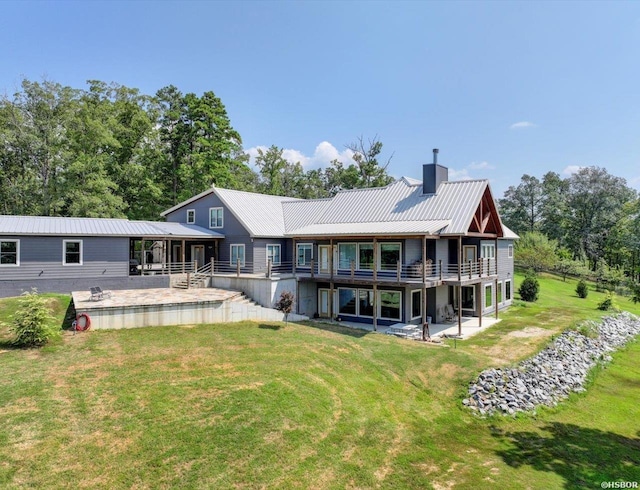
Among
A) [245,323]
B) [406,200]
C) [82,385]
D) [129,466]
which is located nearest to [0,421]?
[82,385]

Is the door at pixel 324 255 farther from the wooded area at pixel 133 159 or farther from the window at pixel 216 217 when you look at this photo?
the wooded area at pixel 133 159

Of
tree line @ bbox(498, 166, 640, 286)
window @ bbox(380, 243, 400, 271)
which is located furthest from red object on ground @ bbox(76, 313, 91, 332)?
tree line @ bbox(498, 166, 640, 286)

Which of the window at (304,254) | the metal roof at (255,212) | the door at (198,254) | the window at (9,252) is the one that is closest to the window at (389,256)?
the window at (304,254)

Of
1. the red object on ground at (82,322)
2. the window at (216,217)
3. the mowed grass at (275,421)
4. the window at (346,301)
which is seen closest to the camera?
the mowed grass at (275,421)

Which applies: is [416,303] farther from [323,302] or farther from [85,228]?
[85,228]

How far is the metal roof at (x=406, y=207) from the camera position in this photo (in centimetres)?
2116

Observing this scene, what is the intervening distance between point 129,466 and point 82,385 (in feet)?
12.0

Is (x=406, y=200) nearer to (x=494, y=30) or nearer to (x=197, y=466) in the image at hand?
(x=494, y=30)

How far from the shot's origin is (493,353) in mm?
16188

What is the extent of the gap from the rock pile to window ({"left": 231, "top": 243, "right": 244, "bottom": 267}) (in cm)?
1590

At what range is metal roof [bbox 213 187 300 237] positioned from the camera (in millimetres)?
24741

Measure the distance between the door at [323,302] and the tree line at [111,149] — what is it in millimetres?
19711

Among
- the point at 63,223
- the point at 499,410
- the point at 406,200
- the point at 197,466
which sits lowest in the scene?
the point at 499,410

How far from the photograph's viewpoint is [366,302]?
21.7m
